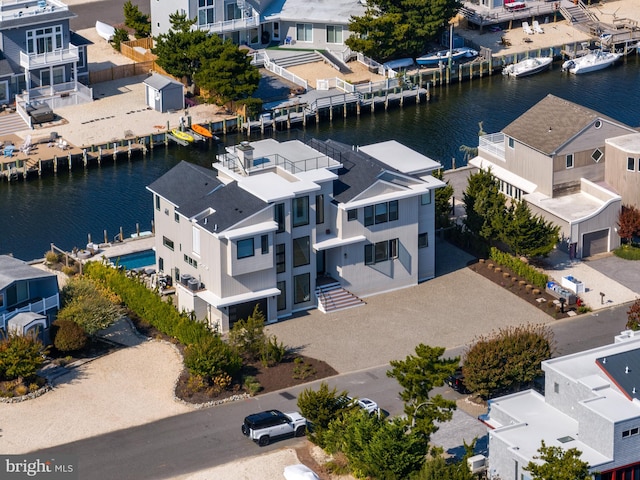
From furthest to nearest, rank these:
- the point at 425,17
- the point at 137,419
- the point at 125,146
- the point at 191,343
Answer: the point at 425,17
the point at 125,146
the point at 191,343
the point at 137,419

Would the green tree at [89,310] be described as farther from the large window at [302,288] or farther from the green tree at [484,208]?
the green tree at [484,208]

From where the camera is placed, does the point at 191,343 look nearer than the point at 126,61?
Yes

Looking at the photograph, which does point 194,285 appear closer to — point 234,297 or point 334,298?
point 234,297

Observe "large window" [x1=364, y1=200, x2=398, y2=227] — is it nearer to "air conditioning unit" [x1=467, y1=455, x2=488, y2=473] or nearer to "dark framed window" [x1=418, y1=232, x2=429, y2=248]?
"dark framed window" [x1=418, y1=232, x2=429, y2=248]

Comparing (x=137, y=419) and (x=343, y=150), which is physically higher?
(x=343, y=150)

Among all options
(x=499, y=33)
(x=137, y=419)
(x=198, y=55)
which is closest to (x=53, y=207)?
(x=198, y=55)

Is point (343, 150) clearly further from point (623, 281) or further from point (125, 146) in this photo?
point (125, 146)
